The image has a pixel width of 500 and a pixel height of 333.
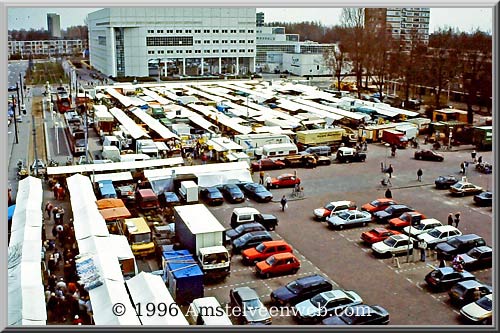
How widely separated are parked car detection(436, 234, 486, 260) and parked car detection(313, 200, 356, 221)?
1.73 metres

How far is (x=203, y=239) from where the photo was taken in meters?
6.94

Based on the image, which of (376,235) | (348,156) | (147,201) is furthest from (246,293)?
(348,156)

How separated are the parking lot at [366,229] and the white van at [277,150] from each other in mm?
928

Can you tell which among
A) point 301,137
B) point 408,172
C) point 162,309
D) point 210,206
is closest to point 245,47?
point 301,137

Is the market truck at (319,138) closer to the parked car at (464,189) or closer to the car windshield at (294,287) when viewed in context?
the parked car at (464,189)

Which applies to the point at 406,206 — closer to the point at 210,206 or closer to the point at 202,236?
the point at 210,206

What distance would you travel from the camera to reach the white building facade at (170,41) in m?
26.5

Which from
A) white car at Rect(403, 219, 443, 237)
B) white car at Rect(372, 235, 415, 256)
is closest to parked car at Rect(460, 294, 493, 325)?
white car at Rect(372, 235, 415, 256)

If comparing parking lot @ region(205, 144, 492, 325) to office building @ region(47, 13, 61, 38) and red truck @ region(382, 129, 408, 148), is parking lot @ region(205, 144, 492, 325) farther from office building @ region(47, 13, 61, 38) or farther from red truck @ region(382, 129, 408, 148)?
office building @ region(47, 13, 61, 38)

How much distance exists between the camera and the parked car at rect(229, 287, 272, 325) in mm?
5367

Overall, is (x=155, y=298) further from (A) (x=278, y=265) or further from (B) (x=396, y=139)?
(B) (x=396, y=139)

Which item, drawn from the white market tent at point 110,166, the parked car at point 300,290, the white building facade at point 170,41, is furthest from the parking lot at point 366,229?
the white building facade at point 170,41

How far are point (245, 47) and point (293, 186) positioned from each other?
20040 millimetres

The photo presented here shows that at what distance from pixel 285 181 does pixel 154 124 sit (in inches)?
225
